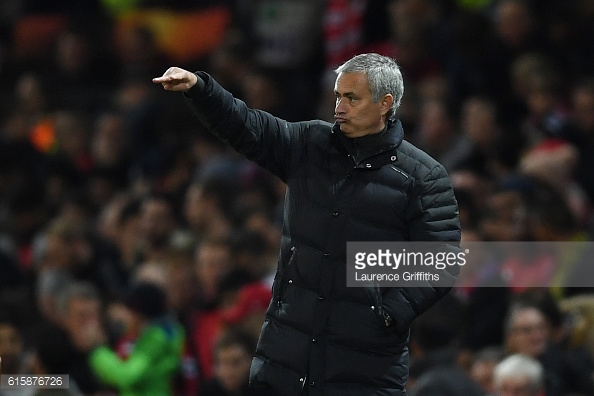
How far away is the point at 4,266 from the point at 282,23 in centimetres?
344

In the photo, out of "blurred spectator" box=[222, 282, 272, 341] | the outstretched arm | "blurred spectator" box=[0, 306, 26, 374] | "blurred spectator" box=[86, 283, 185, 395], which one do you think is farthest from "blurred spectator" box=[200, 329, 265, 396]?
the outstretched arm

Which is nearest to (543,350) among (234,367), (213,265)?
(234,367)

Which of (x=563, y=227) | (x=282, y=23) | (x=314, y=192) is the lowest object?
(x=314, y=192)

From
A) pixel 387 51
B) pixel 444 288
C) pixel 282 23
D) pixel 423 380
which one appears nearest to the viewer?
pixel 444 288

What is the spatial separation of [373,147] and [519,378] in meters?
1.91

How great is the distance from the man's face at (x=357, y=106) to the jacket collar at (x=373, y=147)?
3cm

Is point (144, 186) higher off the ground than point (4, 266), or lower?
higher

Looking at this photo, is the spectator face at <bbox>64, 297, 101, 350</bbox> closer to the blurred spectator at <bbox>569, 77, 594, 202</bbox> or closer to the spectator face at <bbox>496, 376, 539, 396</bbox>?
the spectator face at <bbox>496, 376, 539, 396</bbox>

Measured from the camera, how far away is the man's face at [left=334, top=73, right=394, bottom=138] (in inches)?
191

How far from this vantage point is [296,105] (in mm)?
10953

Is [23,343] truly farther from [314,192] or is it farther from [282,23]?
[282,23]

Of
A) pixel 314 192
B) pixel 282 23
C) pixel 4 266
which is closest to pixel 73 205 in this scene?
pixel 4 266

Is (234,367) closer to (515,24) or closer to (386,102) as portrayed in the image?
(386,102)

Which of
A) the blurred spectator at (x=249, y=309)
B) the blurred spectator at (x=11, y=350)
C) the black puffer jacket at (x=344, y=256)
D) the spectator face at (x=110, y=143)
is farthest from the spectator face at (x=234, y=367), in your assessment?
the spectator face at (x=110, y=143)
